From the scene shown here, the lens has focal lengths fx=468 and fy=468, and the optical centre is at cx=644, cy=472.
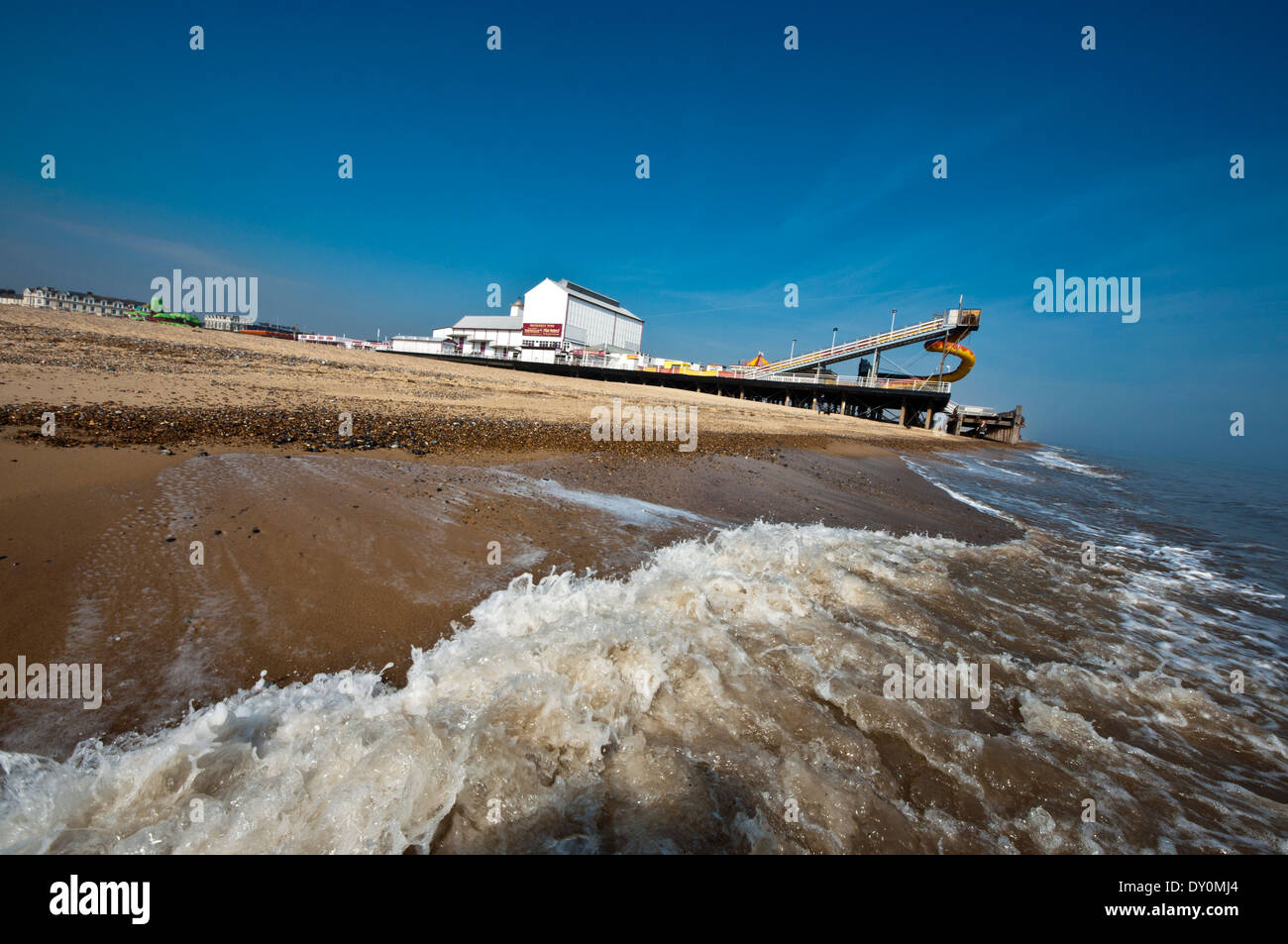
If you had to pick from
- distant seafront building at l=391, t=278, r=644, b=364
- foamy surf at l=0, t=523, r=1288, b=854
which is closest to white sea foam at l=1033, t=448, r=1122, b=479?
foamy surf at l=0, t=523, r=1288, b=854

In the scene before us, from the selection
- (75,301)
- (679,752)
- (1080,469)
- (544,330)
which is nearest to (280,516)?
(679,752)

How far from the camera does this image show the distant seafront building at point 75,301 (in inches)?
4594

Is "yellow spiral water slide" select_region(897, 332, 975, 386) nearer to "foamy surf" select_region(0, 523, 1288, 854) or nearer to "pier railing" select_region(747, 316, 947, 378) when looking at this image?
"pier railing" select_region(747, 316, 947, 378)

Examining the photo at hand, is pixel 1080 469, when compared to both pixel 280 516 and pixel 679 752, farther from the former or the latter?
pixel 280 516

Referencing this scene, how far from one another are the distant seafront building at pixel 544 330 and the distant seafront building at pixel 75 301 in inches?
4045

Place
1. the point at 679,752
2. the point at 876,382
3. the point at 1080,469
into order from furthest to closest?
the point at 876,382 < the point at 1080,469 < the point at 679,752

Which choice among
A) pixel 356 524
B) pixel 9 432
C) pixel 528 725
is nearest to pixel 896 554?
pixel 528 725

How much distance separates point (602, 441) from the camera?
45.6ft

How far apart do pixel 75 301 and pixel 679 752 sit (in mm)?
199341

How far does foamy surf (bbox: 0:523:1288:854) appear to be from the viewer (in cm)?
234

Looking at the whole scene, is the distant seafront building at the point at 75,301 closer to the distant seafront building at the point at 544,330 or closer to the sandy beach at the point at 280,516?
the distant seafront building at the point at 544,330

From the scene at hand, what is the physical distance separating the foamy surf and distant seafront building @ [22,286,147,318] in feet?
557

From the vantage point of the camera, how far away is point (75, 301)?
124 meters

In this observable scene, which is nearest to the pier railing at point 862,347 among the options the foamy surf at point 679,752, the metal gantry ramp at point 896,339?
the metal gantry ramp at point 896,339
